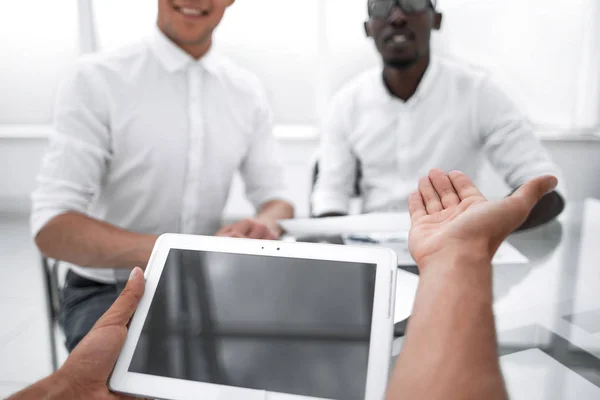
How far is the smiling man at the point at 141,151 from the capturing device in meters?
0.63

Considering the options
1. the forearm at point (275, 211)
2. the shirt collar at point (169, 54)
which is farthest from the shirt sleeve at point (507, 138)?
the shirt collar at point (169, 54)

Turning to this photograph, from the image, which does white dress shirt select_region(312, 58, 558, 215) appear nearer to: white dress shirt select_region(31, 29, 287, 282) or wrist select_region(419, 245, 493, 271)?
white dress shirt select_region(31, 29, 287, 282)

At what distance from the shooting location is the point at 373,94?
37.0 inches

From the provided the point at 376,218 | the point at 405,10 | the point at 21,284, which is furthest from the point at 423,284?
the point at 21,284

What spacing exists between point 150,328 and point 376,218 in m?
0.32

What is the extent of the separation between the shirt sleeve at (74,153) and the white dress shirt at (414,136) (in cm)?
38

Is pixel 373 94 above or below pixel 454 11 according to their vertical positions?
below

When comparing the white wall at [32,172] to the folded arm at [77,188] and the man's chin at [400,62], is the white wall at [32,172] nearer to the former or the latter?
the man's chin at [400,62]

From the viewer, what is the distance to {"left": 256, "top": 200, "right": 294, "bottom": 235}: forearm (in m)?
0.75

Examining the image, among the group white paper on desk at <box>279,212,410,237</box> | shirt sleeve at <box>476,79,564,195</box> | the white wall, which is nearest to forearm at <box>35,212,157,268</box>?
white paper on desk at <box>279,212,410,237</box>

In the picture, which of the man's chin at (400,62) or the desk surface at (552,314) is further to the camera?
the man's chin at (400,62)

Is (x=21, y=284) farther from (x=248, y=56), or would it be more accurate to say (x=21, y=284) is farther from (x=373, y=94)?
(x=248, y=56)

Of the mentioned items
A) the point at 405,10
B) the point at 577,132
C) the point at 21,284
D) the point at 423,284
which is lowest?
the point at 21,284

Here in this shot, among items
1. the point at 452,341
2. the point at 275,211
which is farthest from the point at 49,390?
the point at 275,211
